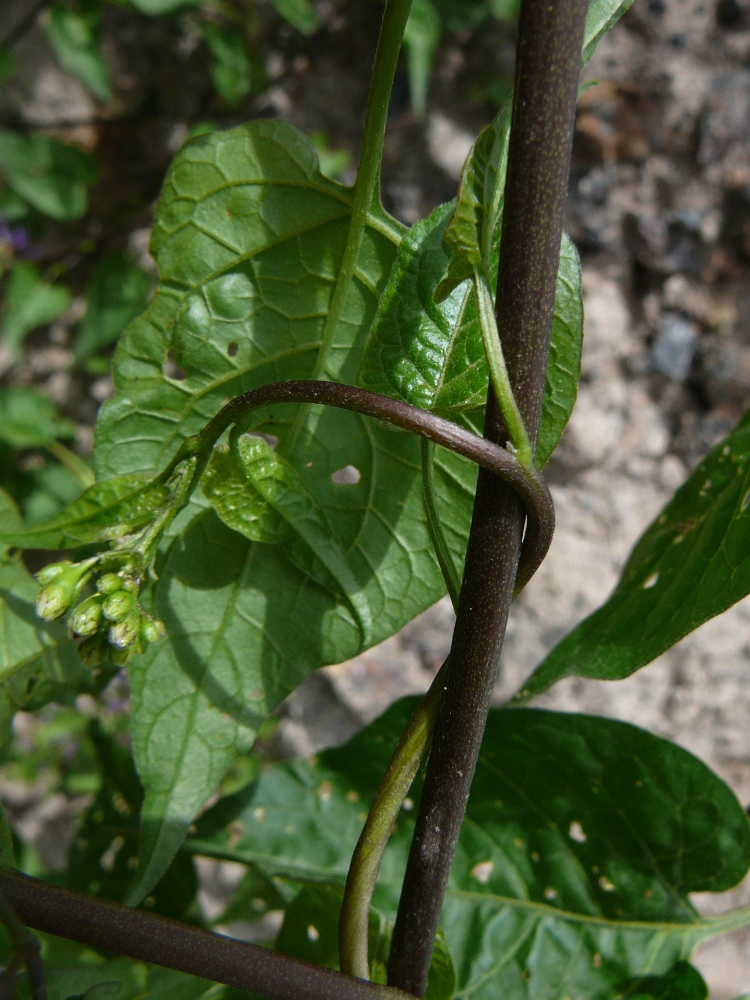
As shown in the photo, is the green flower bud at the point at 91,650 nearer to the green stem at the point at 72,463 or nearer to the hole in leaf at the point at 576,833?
the hole in leaf at the point at 576,833

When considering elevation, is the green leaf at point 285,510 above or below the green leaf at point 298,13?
below

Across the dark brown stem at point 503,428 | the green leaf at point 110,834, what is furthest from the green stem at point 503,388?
the green leaf at point 110,834

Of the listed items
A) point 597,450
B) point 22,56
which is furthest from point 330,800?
point 22,56

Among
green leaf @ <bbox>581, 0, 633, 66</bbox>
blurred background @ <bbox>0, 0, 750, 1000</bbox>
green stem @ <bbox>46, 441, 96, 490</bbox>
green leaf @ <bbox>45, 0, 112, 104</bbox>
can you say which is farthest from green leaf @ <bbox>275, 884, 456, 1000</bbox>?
green leaf @ <bbox>45, 0, 112, 104</bbox>

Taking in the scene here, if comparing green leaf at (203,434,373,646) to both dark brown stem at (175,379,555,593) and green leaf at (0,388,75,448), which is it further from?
green leaf at (0,388,75,448)

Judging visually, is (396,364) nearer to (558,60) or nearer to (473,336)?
(473,336)
